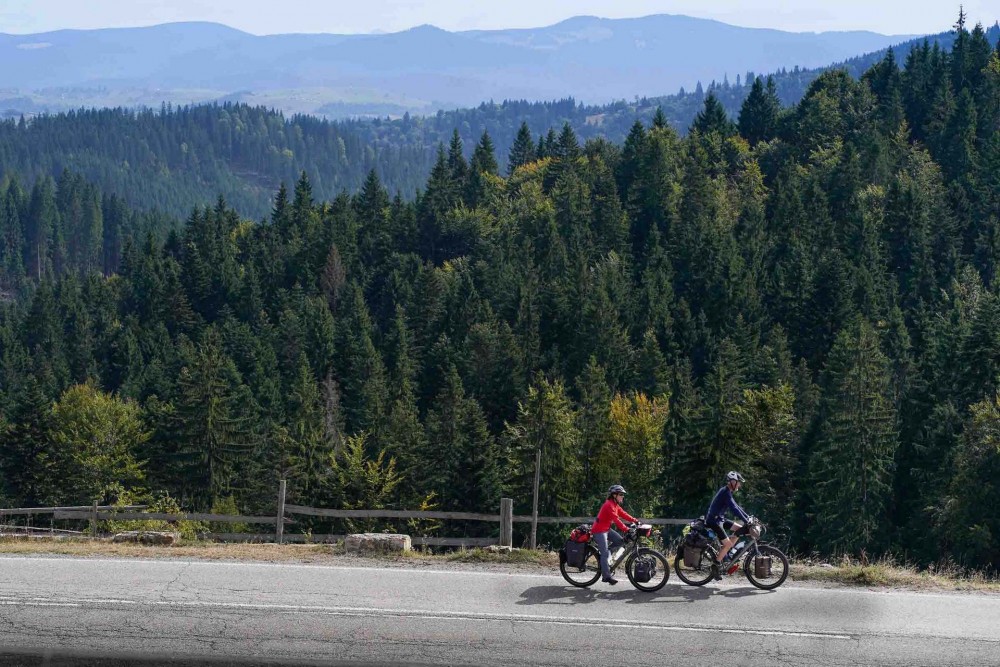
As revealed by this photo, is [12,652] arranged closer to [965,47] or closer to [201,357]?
[201,357]

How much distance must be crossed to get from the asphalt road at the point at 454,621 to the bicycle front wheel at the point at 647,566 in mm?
198

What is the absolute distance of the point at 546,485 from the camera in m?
78.3

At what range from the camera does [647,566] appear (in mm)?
19828

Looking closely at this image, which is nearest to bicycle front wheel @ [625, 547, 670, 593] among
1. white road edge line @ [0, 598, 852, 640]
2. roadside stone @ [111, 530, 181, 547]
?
white road edge line @ [0, 598, 852, 640]

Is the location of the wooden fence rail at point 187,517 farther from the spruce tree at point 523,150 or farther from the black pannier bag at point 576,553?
the spruce tree at point 523,150

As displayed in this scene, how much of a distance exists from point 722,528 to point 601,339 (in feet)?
311

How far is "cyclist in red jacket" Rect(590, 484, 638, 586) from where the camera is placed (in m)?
20.2

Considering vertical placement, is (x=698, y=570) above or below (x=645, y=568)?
below

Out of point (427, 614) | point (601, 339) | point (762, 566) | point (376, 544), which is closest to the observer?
point (427, 614)

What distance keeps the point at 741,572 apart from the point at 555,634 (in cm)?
480

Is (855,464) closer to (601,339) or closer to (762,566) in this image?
(762,566)

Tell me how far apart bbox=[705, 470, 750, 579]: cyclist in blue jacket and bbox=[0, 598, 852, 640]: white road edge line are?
7.12 ft

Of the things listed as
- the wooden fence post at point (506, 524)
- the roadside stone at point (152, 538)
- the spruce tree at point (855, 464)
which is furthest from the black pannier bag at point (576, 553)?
the spruce tree at point (855, 464)

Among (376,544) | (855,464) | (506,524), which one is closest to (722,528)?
(506,524)
